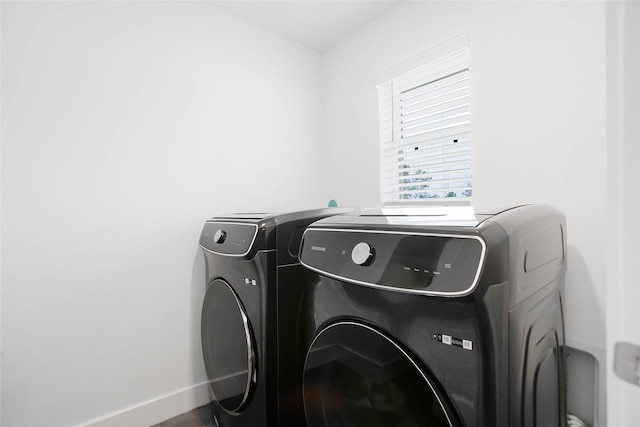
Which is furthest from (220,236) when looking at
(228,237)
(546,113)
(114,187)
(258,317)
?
(546,113)

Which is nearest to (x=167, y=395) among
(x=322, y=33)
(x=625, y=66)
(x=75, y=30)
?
(x=75, y=30)

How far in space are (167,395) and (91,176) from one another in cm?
122

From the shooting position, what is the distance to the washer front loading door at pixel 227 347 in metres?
1.30

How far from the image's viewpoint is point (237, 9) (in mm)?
2064

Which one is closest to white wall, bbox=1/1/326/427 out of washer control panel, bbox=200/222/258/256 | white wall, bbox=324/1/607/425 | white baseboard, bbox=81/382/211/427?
white baseboard, bbox=81/382/211/427

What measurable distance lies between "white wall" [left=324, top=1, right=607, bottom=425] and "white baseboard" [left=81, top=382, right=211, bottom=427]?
1.88 metres

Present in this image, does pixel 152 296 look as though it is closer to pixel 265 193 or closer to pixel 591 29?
Answer: pixel 265 193

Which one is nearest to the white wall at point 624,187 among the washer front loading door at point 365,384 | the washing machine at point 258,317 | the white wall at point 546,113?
the washer front loading door at point 365,384

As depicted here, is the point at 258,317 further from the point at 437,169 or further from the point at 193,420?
the point at 437,169

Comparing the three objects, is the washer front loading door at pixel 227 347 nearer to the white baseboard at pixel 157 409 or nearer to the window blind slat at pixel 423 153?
the white baseboard at pixel 157 409

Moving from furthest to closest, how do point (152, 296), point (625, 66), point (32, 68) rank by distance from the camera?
point (152, 296)
point (32, 68)
point (625, 66)

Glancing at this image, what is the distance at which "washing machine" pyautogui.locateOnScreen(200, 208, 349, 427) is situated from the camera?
124cm

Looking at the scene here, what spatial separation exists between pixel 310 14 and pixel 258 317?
1.88 metres

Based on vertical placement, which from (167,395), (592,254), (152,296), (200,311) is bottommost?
(167,395)
